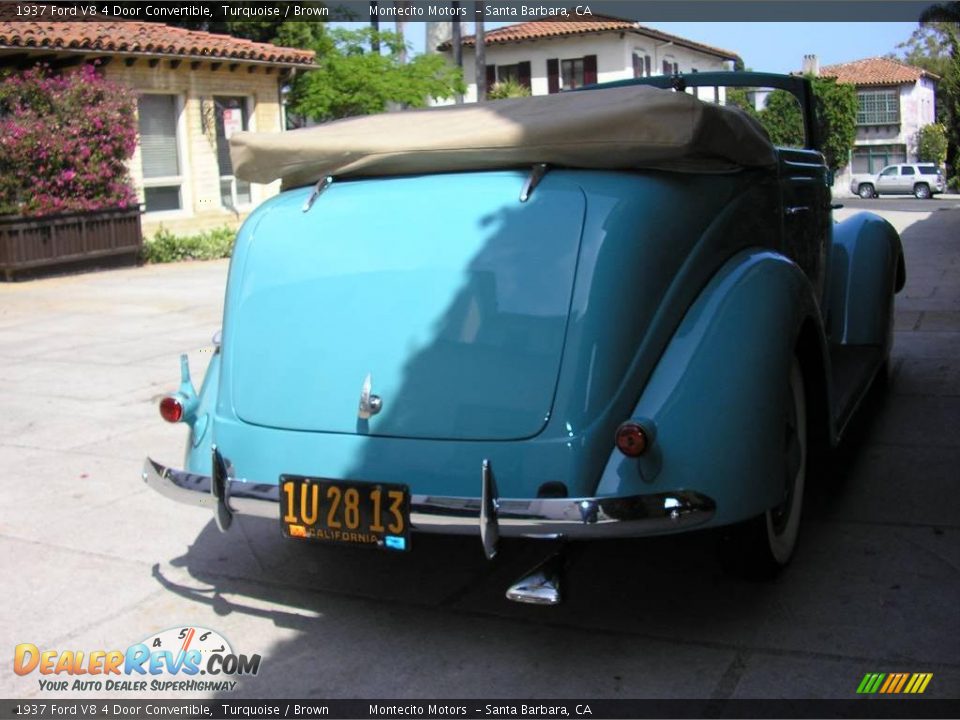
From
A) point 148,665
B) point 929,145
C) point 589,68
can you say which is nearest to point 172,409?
point 148,665

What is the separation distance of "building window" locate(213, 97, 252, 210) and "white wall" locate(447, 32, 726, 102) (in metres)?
24.6

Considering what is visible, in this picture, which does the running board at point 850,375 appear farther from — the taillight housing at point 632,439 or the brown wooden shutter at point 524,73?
the brown wooden shutter at point 524,73

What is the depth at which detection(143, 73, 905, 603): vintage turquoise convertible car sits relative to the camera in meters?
3.21

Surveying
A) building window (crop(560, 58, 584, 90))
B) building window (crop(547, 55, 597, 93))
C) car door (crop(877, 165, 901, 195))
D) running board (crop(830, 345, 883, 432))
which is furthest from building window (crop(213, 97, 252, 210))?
car door (crop(877, 165, 901, 195))

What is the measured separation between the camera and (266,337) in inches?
146

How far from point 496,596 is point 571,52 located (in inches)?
1794

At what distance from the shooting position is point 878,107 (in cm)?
6044

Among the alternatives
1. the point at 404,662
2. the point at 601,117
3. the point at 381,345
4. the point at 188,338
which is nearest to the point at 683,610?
the point at 404,662

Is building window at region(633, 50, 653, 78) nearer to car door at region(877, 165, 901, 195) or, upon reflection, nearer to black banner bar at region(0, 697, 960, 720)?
car door at region(877, 165, 901, 195)

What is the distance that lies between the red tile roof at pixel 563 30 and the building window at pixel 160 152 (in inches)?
1050

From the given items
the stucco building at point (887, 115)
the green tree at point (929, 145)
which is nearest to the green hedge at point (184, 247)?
the green tree at point (929, 145)

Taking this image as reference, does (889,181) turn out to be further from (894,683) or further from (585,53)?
(894,683)

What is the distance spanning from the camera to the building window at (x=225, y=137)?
19.8 metres

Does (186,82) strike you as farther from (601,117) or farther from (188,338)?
(601,117)
